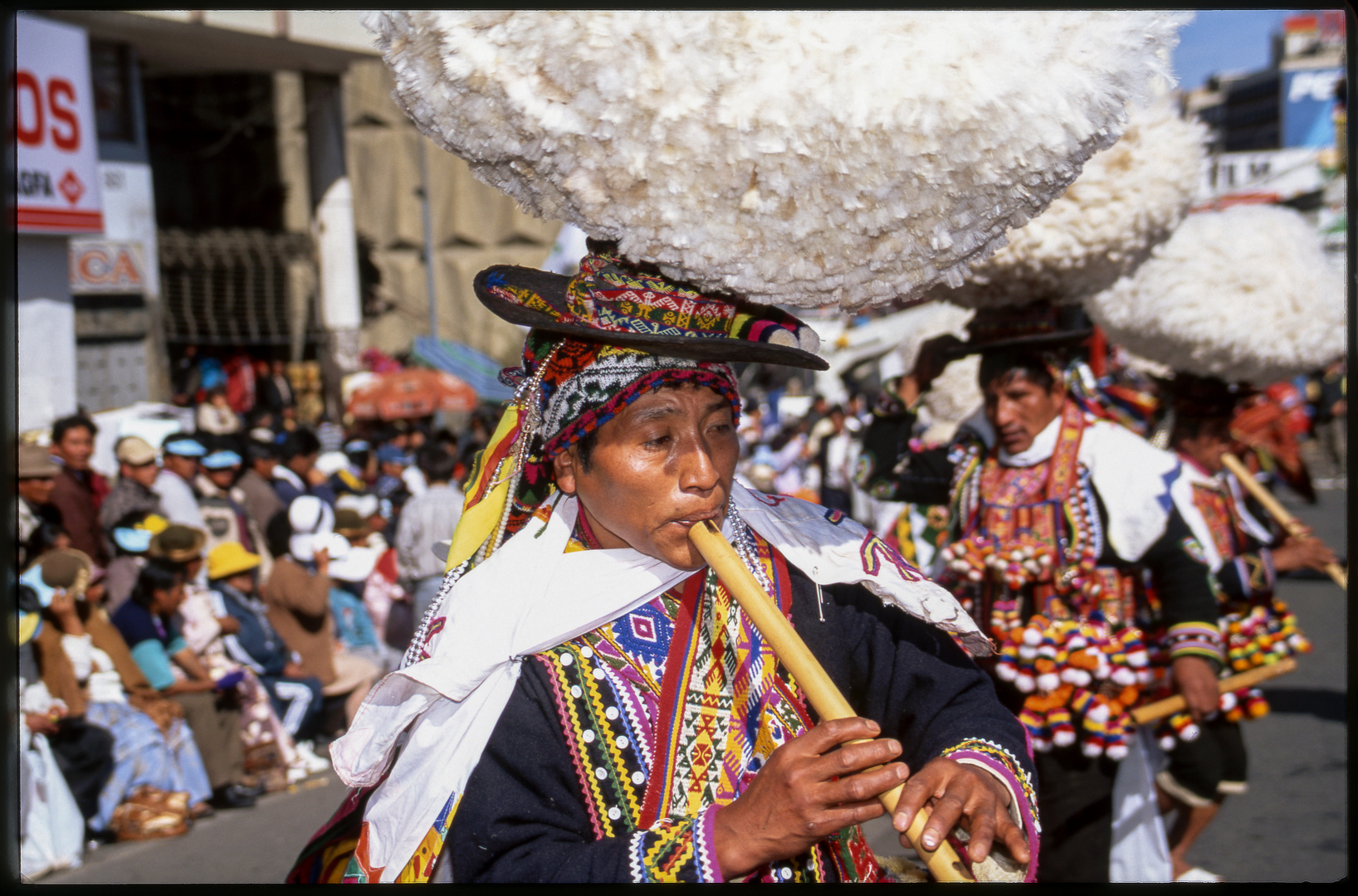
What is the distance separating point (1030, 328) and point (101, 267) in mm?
12344

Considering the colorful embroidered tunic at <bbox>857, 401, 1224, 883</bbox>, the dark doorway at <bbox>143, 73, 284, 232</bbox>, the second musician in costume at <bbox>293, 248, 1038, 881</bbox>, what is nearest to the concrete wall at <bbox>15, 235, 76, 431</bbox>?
the colorful embroidered tunic at <bbox>857, 401, 1224, 883</bbox>

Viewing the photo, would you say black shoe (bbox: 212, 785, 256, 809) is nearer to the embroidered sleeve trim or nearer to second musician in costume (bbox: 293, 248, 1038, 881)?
second musician in costume (bbox: 293, 248, 1038, 881)

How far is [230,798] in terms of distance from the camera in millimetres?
6383

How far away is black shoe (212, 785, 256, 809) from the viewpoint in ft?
20.9

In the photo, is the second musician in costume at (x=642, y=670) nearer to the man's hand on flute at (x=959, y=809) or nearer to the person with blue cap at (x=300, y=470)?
the man's hand on flute at (x=959, y=809)

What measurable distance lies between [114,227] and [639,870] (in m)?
14.6

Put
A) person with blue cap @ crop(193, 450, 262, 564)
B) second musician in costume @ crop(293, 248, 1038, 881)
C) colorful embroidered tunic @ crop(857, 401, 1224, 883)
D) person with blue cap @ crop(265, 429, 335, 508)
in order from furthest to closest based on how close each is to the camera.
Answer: person with blue cap @ crop(265, 429, 335, 508) < person with blue cap @ crop(193, 450, 262, 564) < colorful embroidered tunic @ crop(857, 401, 1224, 883) < second musician in costume @ crop(293, 248, 1038, 881)

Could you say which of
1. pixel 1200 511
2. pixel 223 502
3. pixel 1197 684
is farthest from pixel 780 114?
pixel 223 502

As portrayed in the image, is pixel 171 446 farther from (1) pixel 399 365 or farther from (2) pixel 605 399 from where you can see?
(1) pixel 399 365

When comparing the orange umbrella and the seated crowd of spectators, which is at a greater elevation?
the orange umbrella

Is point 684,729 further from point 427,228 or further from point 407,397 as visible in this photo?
point 427,228

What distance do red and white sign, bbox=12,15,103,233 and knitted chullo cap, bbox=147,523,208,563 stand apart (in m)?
4.54

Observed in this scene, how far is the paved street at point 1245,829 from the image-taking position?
520 centimetres

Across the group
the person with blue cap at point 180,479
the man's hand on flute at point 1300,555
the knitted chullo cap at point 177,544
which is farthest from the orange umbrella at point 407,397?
the man's hand on flute at point 1300,555
